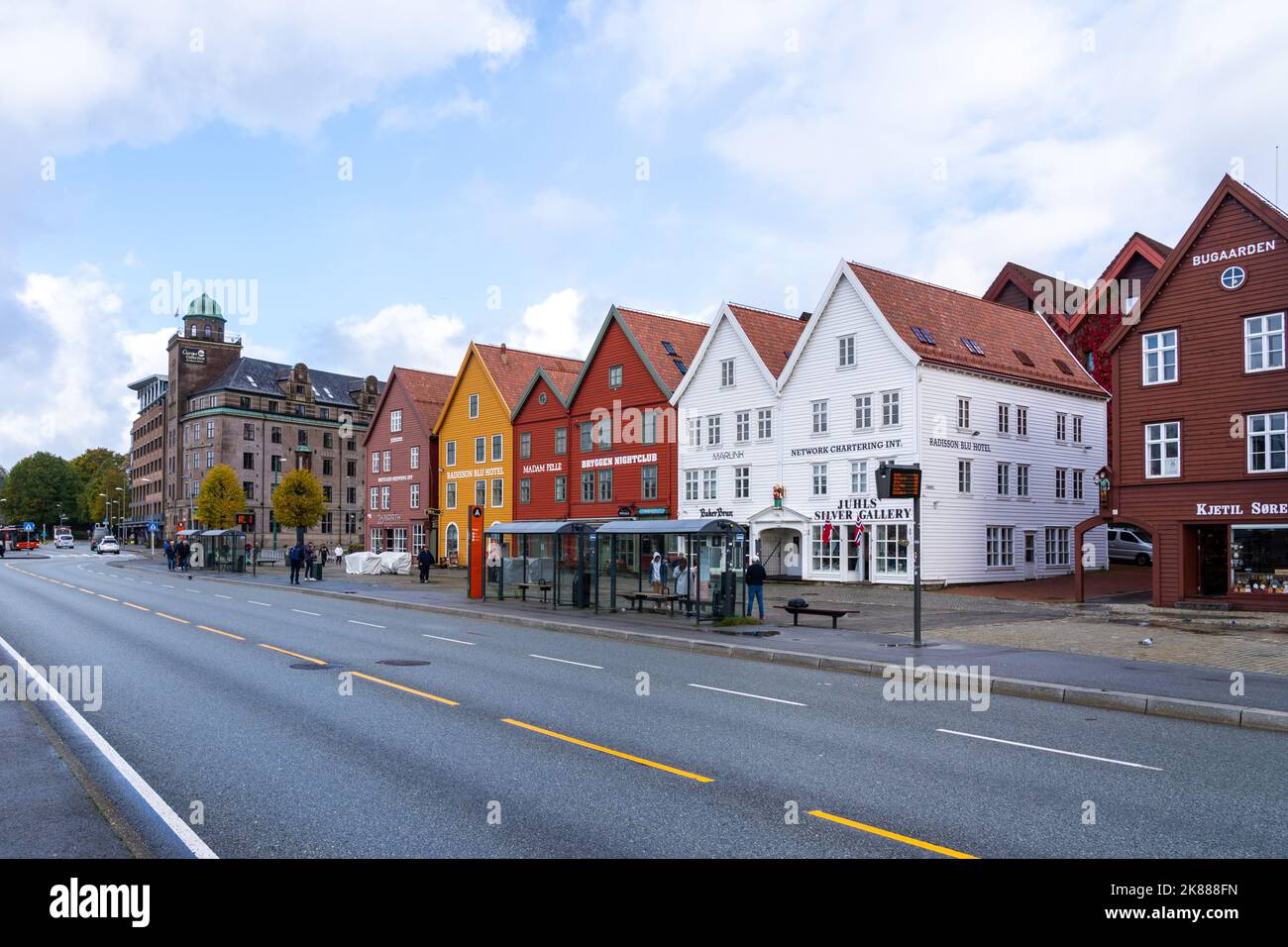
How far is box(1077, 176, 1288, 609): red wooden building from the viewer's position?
26.0m

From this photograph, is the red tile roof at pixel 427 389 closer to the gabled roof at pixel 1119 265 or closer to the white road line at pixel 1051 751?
the gabled roof at pixel 1119 265

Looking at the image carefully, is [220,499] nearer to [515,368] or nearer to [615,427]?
[515,368]

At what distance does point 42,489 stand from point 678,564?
564ft

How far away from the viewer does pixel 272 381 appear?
109 metres

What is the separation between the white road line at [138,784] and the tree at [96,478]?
519 ft

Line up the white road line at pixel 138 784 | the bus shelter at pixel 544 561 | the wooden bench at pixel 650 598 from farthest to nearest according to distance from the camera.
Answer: the bus shelter at pixel 544 561, the wooden bench at pixel 650 598, the white road line at pixel 138 784

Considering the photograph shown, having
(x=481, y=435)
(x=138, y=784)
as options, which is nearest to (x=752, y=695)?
(x=138, y=784)

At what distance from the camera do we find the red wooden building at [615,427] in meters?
48.2

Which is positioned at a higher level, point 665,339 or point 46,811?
point 665,339

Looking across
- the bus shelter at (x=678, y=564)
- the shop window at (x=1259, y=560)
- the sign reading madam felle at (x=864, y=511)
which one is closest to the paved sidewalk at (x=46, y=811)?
the bus shelter at (x=678, y=564)
